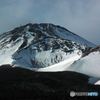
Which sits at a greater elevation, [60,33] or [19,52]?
[60,33]

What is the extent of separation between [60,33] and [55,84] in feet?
467

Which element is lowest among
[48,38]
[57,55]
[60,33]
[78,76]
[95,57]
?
[78,76]

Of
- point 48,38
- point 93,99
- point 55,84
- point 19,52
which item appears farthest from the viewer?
point 48,38

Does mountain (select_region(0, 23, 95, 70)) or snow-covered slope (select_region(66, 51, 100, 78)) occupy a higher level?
mountain (select_region(0, 23, 95, 70))

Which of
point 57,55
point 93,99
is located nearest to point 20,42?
point 57,55

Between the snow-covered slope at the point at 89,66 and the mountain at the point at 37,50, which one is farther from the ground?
the mountain at the point at 37,50

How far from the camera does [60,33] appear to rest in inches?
7554

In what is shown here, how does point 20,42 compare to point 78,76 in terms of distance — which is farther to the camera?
point 20,42

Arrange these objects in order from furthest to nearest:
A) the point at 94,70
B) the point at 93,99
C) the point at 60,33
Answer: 1. the point at 60,33
2. the point at 94,70
3. the point at 93,99

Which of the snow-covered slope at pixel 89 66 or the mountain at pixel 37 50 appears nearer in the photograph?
the snow-covered slope at pixel 89 66

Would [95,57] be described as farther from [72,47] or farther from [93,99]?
[93,99]

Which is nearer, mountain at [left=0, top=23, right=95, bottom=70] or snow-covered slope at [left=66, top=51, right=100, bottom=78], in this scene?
snow-covered slope at [left=66, top=51, right=100, bottom=78]

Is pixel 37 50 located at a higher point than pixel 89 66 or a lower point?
higher

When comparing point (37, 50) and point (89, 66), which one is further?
point (37, 50)
